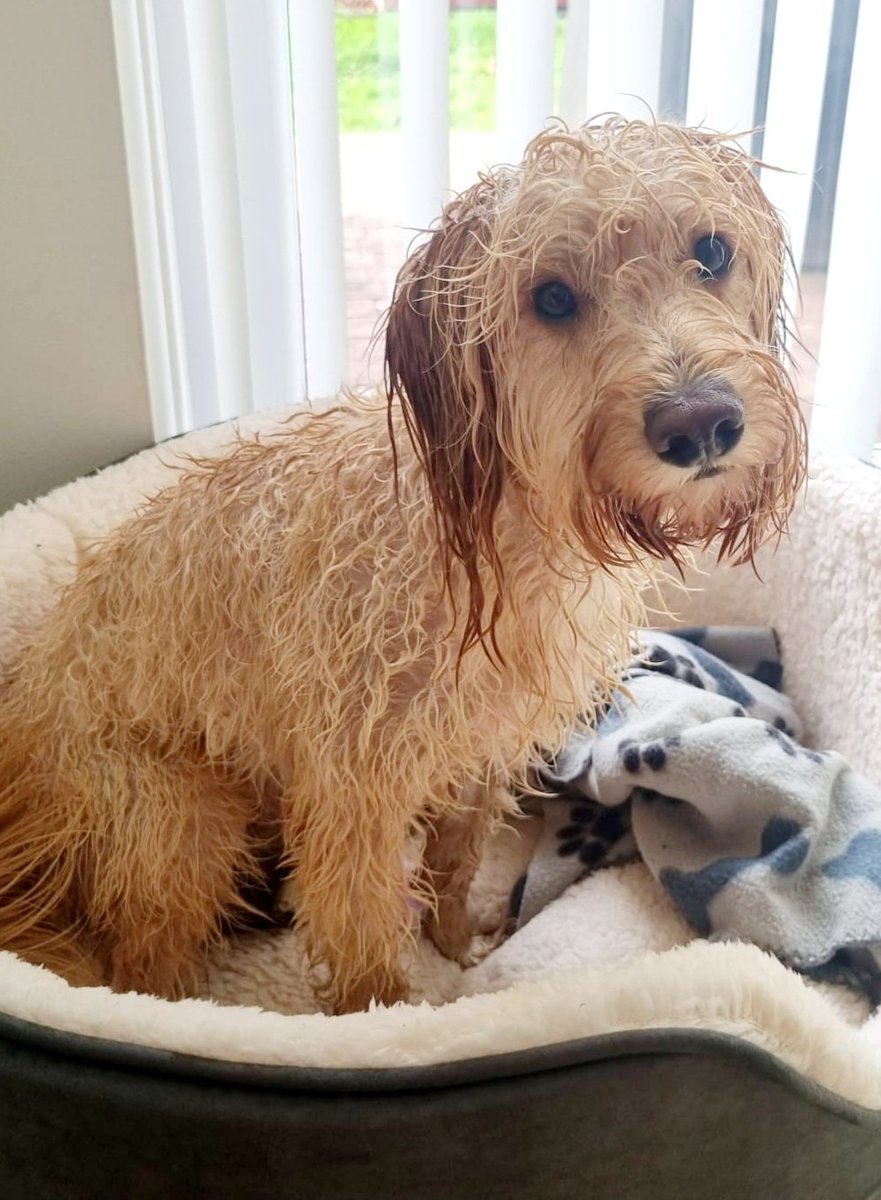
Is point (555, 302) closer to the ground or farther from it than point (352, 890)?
farther from it

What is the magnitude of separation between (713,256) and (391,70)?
3.46 ft

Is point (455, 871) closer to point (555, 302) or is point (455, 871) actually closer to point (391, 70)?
point (555, 302)

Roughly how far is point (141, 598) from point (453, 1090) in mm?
667

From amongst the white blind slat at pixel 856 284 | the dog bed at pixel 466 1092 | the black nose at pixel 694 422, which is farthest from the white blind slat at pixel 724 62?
the dog bed at pixel 466 1092

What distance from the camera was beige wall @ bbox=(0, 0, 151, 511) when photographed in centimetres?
155

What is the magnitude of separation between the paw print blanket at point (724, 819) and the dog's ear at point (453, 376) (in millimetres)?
557

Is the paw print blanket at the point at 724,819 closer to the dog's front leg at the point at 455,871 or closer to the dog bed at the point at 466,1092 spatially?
the dog's front leg at the point at 455,871

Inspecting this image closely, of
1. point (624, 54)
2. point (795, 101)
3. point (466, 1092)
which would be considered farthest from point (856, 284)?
point (466, 1092)

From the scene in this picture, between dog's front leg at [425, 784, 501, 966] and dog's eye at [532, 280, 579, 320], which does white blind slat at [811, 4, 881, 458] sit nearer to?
dog's front leg at [425, 784, 501, 966]

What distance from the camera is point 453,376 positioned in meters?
0.98

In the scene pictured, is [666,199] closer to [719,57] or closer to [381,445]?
[381,445]

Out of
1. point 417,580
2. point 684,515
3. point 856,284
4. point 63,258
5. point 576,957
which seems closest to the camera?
point 684,515

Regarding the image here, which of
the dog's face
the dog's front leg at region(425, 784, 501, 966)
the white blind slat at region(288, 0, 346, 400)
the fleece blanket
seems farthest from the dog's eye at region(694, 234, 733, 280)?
the white blind slat at region(288, 0, 346, 400)

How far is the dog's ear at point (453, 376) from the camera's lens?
3.19ft
